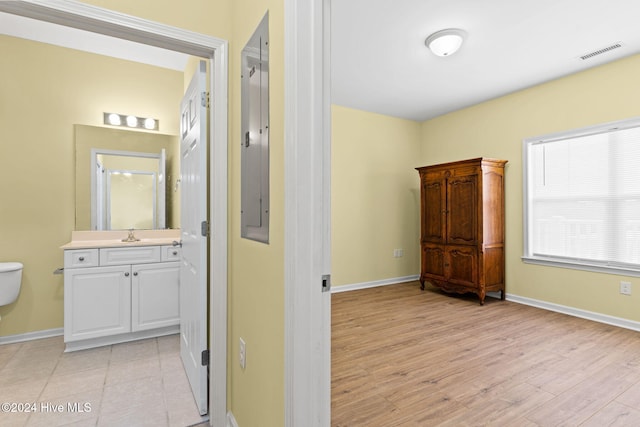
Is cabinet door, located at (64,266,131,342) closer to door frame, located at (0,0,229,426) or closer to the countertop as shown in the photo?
the countertop

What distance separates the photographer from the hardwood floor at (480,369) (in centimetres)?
181

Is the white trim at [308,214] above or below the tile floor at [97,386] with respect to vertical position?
above

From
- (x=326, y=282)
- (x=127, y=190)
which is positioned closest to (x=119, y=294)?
(x=127, y=190)

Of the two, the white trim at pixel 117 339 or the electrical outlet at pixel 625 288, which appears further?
the electrical outlet at pixel 625 288

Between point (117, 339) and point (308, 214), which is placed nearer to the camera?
point (308, 214)

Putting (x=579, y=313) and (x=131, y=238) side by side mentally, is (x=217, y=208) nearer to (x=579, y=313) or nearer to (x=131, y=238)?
(x=131, y=238)

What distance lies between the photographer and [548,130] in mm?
3674

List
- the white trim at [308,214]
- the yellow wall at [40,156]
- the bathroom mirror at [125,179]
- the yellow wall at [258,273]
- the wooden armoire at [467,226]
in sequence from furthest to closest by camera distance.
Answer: the wooden armoire at [467,226] < the bathroom mirror at [125,179] < the yellow wall at [40,156] < the yellow wall at [258,273] < the white trim at [308,214]

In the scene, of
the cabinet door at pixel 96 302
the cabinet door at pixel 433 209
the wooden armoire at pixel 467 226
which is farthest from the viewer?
the cabinet door at pixel 433 209

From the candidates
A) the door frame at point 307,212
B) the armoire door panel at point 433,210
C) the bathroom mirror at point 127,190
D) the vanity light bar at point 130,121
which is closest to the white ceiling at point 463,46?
the vanity light bar at point 130,121

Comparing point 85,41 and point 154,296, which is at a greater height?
point 85,41

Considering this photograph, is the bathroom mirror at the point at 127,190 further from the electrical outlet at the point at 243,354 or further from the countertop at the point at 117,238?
the electrical outlet at the point at 243,354

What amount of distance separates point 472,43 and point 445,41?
1.12ft

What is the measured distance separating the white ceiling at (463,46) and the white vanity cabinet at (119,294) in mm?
1963
